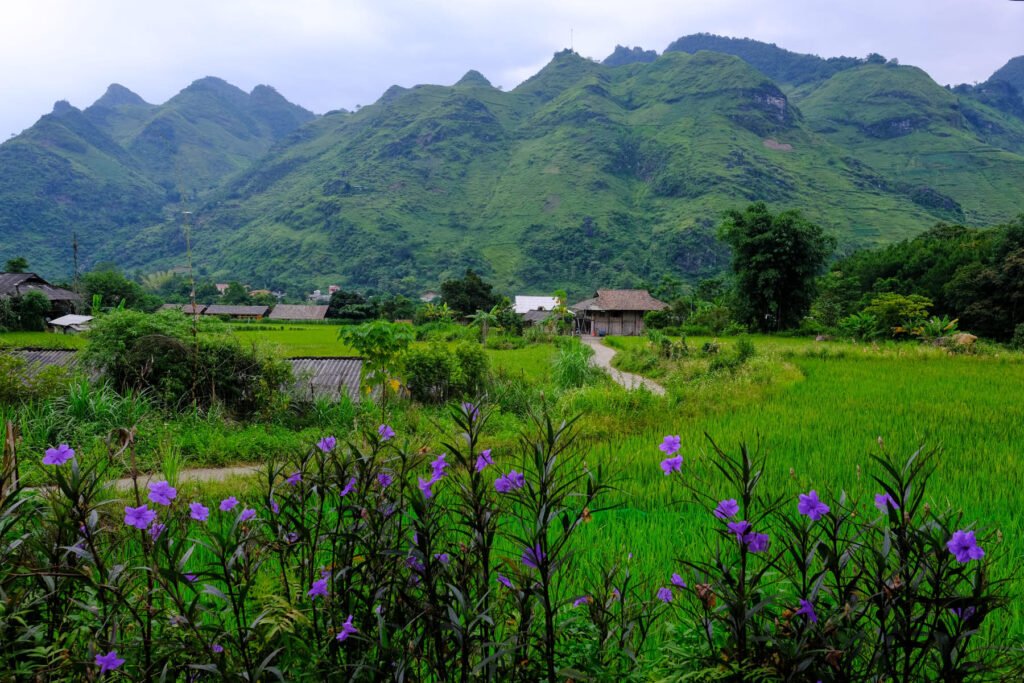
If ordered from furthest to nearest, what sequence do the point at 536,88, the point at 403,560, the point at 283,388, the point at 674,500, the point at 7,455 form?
the point at 536,88, the point at 283,388, the point at 674,500, the point at 403,560, the point at 7,455

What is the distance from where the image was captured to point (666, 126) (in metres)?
135

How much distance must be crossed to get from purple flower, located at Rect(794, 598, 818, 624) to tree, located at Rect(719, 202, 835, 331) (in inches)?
1185

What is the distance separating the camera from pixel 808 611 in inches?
48.1

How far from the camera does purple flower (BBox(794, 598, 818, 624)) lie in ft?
3.95

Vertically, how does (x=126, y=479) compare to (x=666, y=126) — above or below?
below

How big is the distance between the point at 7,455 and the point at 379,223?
109470 millimetres

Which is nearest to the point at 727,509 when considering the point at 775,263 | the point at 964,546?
the point at 964,546

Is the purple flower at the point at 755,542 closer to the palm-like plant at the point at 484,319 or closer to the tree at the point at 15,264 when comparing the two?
the palm-like plant at the point at 484,319

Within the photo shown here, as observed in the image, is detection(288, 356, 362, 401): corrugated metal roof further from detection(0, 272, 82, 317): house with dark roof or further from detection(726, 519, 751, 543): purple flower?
detection(0, 272, 82, 317): house with dark roof

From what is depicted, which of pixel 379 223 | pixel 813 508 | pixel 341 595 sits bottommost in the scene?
pixel 341 595

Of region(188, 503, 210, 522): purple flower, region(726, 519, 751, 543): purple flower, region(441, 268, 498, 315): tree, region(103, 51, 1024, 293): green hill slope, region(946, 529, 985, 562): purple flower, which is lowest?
region(188, 503, 210, 522): purple flower

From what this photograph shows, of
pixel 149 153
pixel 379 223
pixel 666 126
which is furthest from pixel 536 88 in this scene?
pixel 149 153

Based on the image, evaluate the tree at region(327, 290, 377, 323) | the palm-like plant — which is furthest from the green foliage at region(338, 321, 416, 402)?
the tree at region(327, 290, 377, 323)

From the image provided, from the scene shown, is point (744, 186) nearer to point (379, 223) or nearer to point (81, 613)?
point (379, 223)
